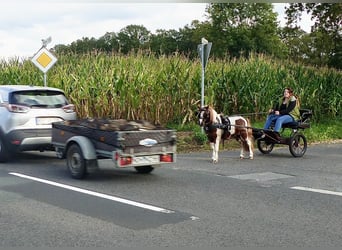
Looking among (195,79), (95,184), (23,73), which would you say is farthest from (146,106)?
(95,184)

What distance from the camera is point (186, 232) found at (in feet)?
19.2

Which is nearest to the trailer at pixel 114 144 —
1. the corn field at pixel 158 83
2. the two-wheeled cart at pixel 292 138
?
the two-wheeled cart at pixel 292 138

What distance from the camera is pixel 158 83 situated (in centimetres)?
1750

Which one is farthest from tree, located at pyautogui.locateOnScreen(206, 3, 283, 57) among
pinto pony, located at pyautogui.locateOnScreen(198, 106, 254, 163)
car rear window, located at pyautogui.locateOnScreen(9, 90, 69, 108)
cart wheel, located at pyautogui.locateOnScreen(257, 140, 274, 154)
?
car rear window, located at pyautogui.locateOnScreen(9, 90, 69, 108)

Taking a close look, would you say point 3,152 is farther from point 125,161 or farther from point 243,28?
point 243,28

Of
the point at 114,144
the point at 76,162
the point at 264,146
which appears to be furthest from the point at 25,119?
the point at 264,146

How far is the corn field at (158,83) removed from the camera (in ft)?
55.2

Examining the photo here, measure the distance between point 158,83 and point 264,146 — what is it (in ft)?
16.7

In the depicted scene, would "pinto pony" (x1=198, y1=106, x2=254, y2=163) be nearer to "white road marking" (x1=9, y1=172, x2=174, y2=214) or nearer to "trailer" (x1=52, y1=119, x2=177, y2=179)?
"trailer" (x1=52, y1=119, x2=177, y2=179)

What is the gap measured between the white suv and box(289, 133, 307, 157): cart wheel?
6283mm

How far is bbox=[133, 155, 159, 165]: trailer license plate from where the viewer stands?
910 centimetres

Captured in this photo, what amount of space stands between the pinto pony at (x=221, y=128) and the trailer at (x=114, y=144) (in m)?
2.32

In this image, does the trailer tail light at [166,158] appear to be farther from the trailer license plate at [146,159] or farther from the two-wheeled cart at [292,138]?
the two-wheeled cart at [292,138]

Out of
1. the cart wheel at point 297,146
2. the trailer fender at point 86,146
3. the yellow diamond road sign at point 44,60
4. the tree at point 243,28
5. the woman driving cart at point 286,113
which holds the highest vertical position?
the tree at point 243,28
